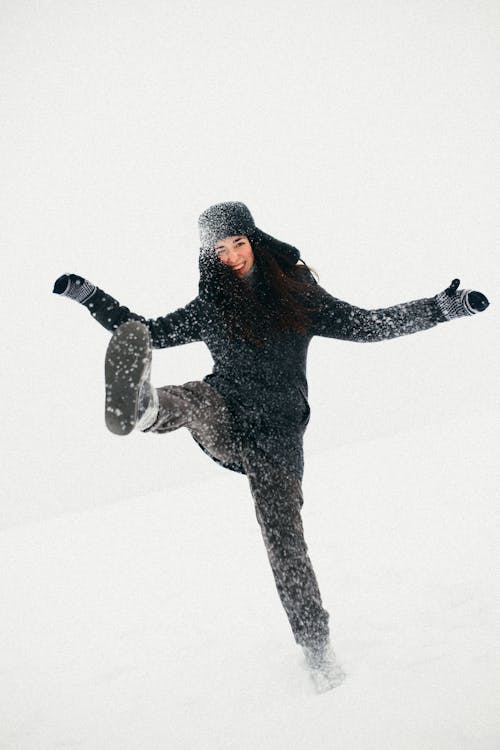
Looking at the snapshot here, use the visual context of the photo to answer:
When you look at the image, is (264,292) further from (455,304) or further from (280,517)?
(280,517)

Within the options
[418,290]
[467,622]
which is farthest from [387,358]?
[418,290]

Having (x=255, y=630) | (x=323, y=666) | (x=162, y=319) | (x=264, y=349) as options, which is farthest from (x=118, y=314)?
(x=255, y=630)

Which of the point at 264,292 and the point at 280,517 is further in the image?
the point at 264,292

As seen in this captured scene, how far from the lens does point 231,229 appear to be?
233 cm

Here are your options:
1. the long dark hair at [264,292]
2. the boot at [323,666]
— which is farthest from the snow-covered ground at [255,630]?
the long dark hair at [264,292]

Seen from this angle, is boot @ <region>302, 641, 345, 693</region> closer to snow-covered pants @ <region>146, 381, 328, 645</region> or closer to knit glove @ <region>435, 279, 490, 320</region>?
snow-covered pants @ <region>146, 381, 328, 645</region>

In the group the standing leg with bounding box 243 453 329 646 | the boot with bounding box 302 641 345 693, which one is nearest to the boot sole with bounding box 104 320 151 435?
the standing leg with bounding box 243 453 329 646

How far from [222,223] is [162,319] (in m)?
0.52

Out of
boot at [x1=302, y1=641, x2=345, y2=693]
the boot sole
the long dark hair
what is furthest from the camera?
the long dark hair

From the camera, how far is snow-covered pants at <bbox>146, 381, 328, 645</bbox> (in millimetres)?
1994

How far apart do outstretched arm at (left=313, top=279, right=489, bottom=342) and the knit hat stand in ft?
0.90

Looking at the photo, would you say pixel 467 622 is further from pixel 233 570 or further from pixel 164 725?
pixel 233 570

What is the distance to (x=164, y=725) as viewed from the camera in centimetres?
203

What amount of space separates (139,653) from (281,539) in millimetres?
1309
